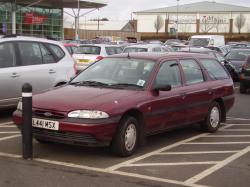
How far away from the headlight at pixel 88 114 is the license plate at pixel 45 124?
0.24 m

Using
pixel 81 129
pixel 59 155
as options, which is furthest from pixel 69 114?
pixel 59 155

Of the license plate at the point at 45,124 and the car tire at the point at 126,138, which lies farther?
the car tire at the point at 126,138

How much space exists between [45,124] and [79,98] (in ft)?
1.97

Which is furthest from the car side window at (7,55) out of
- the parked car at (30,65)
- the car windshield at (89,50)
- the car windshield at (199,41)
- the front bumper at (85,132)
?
the car windshield at (199,41)

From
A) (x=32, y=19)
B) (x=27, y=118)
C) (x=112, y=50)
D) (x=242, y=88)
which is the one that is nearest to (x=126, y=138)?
(x=27, y=118)

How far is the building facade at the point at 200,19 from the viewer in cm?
10712

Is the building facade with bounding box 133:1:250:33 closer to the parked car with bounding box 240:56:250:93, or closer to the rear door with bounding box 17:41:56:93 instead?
the parked car with bounding box 240:56:250:93

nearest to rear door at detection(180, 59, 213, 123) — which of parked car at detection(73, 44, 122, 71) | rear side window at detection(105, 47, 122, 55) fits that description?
parked car at detection(73, 44, 122, 71)

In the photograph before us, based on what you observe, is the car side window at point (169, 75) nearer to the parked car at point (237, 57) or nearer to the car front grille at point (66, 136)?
the car front grille at point (66, 136)

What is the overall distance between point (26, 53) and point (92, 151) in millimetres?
3616

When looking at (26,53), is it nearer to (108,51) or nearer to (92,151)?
(92,151)

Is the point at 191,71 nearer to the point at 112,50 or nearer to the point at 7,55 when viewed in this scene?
the point at 7,55

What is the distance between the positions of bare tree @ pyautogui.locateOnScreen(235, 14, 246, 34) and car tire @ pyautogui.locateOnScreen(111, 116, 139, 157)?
100m

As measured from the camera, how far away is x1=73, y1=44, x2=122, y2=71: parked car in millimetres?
20969
